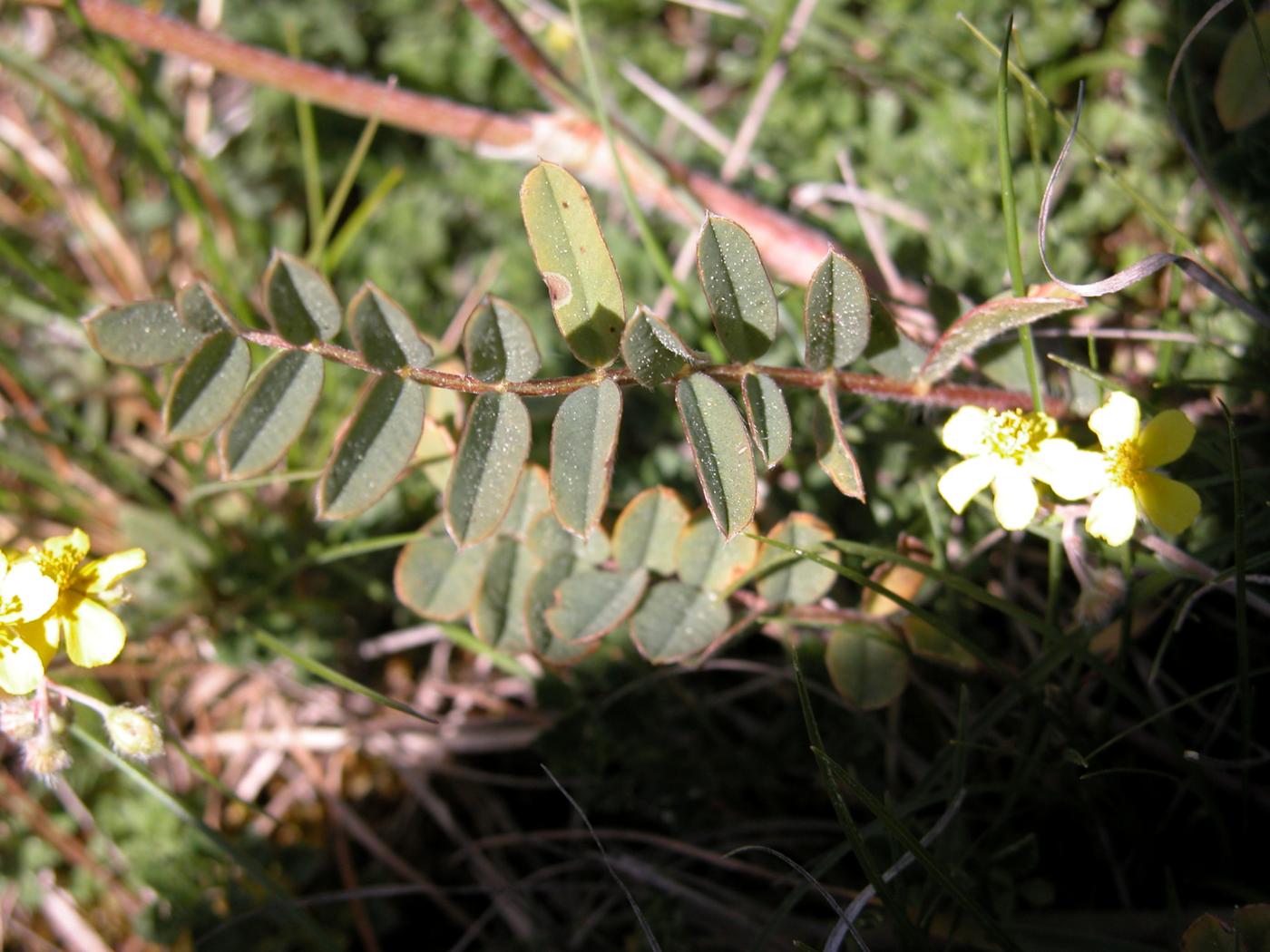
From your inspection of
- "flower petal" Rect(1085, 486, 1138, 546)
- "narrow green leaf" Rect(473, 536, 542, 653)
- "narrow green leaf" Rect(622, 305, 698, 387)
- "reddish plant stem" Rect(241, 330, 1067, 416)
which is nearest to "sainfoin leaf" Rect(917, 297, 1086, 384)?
"reddish plant stem" Rect(241, 330, 1067, 416)

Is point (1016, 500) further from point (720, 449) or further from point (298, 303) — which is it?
point (298, 303)

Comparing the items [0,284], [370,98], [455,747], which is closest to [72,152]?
[0,284]

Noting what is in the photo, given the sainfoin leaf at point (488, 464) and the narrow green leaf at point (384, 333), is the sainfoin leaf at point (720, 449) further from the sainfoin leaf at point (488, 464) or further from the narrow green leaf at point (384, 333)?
the narrow green leaf at point (384, 333)

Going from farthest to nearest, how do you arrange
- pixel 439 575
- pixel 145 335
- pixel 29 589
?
pixel 439 575, pixel 145 335, pixel 29 589

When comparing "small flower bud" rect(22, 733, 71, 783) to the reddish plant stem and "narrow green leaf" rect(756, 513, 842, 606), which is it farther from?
"narrow green leaf" rect(756, 513, 842, 606)

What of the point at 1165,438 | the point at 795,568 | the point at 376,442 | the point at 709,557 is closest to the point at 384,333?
the point at 376,442

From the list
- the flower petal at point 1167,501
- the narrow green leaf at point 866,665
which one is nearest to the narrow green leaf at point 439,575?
the narrow green leaf at point 866,665
